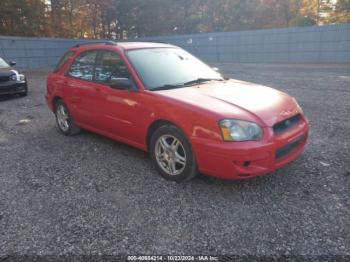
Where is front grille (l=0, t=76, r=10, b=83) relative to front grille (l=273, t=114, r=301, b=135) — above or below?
above

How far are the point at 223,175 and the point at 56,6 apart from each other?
33.9 metres

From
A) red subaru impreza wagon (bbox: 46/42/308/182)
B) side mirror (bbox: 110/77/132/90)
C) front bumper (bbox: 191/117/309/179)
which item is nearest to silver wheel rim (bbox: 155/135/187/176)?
red subaru impreza wagon (bbox: 46/42/308/182)

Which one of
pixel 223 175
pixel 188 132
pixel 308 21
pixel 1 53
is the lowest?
pixel 223 175

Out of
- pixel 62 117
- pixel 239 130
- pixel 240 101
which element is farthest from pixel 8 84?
pixel 239 130

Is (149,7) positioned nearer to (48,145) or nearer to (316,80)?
(316,80)

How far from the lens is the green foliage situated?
2820cm

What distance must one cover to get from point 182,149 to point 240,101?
34.1 inches

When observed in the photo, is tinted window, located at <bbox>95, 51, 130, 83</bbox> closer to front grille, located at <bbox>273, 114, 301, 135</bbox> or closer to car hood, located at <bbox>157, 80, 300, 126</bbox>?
car hood, located at <bbox>157, 80, 300, 126</bbox>

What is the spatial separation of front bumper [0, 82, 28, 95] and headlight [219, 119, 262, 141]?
349 inches

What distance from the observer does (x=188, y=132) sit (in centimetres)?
339

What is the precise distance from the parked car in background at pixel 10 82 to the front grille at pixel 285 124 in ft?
30.0

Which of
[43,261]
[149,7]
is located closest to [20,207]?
[43,261]

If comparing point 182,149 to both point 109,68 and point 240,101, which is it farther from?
point 109,68

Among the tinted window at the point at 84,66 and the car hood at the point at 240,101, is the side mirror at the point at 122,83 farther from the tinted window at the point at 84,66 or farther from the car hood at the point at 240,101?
the tinted window at the point at 84,66
